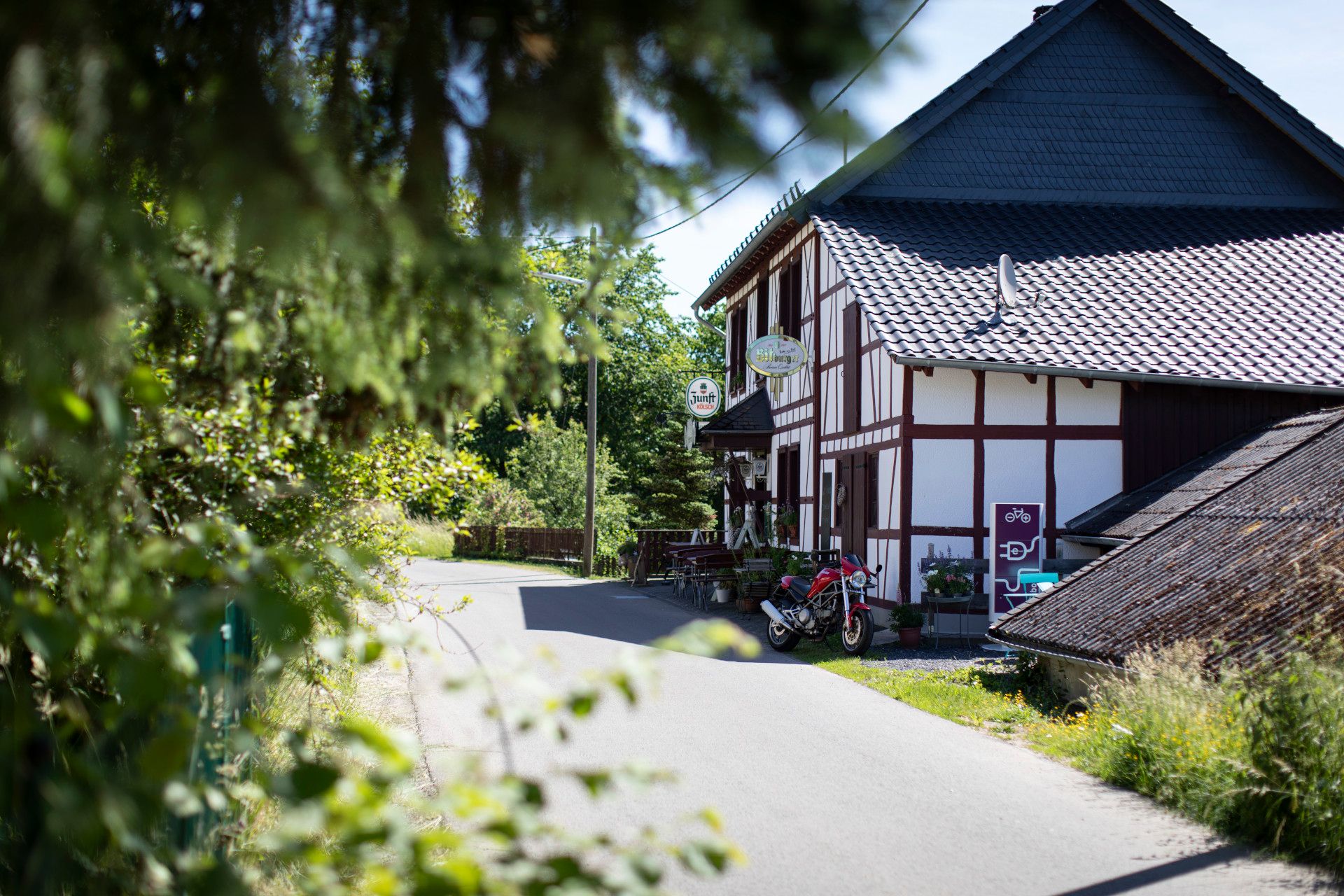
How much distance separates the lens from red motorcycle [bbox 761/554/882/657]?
15172 mm

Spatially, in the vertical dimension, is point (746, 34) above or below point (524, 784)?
above

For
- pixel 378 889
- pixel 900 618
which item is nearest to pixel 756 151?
pixel 378 889

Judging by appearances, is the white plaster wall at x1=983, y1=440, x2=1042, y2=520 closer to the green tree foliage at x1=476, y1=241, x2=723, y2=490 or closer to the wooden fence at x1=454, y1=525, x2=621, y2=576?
the wooden fence at x1=454, y1=525, x2=621, y2=576

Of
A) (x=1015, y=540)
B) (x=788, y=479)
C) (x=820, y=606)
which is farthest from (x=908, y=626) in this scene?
(x=788, y=479)

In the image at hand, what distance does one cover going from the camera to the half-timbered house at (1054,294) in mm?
16625

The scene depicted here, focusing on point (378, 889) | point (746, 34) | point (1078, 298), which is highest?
point (1078, 298)

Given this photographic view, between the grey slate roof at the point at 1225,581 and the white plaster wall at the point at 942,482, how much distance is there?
434 cm

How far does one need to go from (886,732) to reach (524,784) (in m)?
7.88

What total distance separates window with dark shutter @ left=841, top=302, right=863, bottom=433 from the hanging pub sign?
1323mm

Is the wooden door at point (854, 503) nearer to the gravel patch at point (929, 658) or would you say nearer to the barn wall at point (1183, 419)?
the gravel patch at point (929, 658)

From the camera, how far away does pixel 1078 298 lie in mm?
18047

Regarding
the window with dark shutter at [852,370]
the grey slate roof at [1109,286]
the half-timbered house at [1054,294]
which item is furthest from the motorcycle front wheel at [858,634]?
the window with dark shutter at [852,370]

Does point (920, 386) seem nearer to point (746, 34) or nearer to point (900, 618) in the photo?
point (900, 618)

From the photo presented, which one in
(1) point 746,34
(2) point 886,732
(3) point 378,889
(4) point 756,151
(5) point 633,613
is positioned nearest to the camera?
(3) point 378,889
